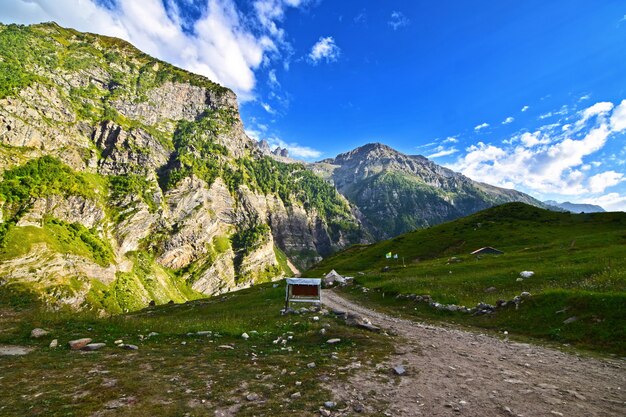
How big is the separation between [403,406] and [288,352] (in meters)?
7.87

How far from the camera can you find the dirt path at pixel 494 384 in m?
9.35

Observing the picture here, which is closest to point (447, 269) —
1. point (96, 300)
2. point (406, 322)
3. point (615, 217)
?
point (406, 322)

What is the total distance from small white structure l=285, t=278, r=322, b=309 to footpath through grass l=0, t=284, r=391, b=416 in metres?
7.93

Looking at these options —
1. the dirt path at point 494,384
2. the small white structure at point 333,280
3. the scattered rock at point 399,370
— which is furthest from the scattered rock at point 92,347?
the small white structure at point 333,280

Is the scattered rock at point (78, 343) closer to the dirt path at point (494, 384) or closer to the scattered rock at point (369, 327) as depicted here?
the dirt path at point (494, 384)

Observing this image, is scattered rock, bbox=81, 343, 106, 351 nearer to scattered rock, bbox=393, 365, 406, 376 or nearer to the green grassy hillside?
scattered rock, bbox=393, 365, 406, 376

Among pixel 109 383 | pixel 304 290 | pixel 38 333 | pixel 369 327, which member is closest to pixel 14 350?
pixel 38 333

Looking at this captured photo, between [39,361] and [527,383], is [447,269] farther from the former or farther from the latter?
[39,361]

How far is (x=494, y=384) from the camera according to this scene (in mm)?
11461

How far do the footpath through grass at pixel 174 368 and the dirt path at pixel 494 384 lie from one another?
1.67 meters

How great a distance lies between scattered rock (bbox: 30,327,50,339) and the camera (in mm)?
16980

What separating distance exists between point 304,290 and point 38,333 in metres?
19.7

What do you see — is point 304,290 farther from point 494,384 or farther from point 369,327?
point 494,384

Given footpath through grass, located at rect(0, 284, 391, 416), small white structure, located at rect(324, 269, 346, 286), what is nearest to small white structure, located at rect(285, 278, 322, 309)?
footpath through grass, located at rect(0, 284, 391, 416)
